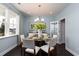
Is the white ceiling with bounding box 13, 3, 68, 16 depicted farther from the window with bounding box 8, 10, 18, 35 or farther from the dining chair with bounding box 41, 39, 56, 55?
the dining chair with bounding box 41, 39, 56, 55

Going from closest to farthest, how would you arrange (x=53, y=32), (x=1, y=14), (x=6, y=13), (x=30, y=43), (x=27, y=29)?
(x=30, y=43), (x=1, y=14), (x=6, y=13), (x=53, y=32), (x=27, y=29)

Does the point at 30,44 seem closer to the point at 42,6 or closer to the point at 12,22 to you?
the point at 42,6

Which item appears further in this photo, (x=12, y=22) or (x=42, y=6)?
(x=12, y=22)

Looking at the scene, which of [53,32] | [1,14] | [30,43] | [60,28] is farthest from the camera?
[53,32]

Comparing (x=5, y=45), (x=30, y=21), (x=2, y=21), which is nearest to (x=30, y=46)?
(x=5, y=45)

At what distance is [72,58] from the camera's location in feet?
3.80

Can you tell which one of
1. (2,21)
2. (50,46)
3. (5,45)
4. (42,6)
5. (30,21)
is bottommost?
(5,45)

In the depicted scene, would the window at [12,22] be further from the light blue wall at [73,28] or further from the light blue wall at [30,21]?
the light blue wall at [73,28]

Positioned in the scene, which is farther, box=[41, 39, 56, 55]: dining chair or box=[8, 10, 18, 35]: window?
box=[8, 10, 18, 35]: window

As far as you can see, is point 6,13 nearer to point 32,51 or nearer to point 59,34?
point 32,51

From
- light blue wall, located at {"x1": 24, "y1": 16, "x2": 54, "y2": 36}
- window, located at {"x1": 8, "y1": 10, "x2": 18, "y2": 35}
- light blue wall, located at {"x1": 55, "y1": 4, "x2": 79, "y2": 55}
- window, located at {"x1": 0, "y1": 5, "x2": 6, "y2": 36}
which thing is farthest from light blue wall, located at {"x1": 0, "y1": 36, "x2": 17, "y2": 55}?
light blue wall, located at {"x1": 24, "y1": 16, "x2": 54, "y2": 36}

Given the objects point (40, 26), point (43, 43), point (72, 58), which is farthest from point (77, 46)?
point (72, 58)

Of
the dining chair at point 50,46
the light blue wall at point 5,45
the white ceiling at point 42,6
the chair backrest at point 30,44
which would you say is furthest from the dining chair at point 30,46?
the white ceiling at point 42,6

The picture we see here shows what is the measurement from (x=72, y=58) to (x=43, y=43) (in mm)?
3056
